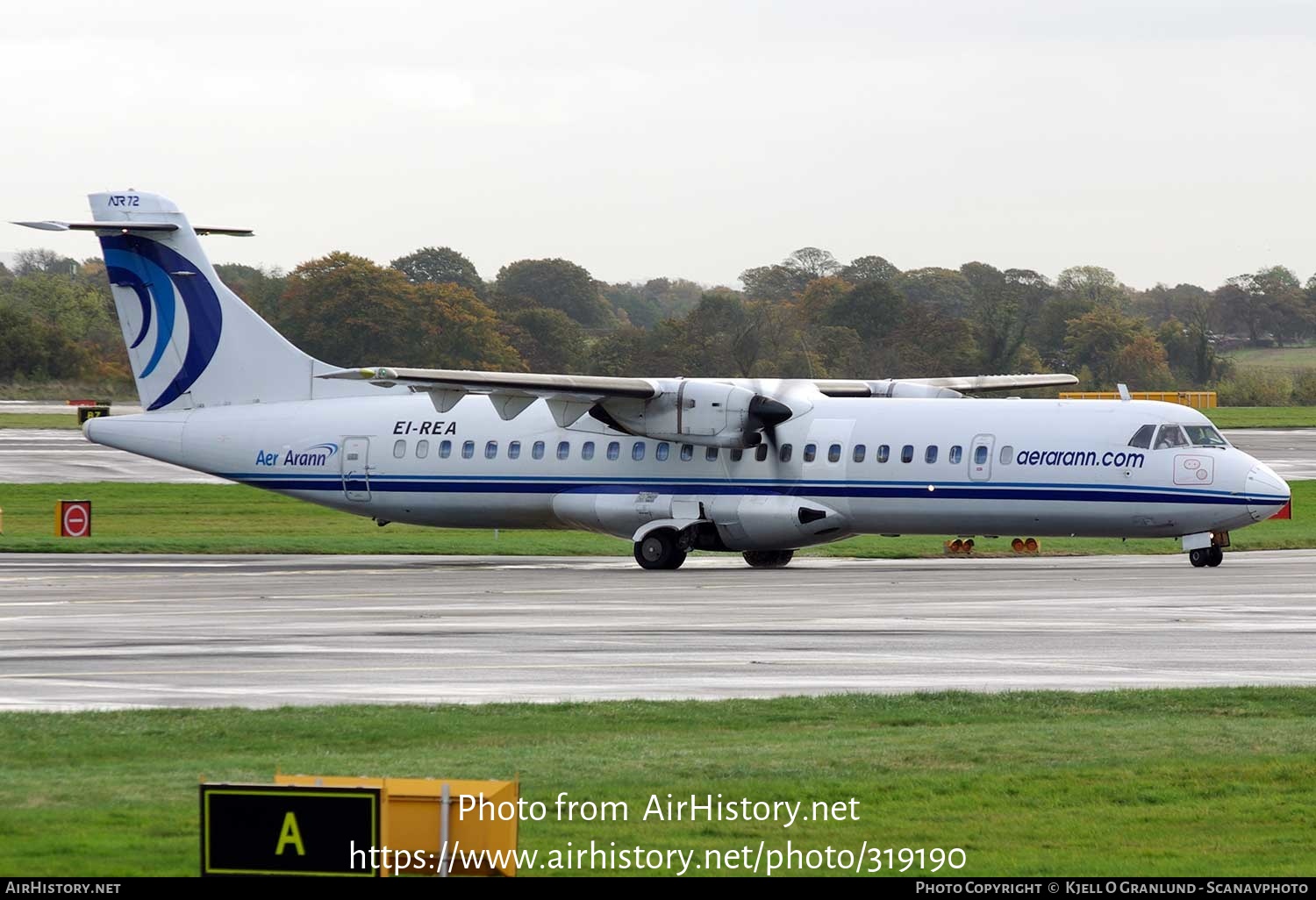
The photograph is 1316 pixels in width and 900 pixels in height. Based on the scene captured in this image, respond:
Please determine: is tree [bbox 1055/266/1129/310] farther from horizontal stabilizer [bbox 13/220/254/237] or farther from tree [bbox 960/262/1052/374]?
horizontal stabilizer [bbox 13/220/254/237]

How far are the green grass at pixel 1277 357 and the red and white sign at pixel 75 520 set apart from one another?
10380 cm

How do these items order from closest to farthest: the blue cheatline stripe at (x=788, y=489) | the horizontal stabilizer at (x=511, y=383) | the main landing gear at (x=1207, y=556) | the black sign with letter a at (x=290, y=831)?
the black sign with letter a at (x=290, y=831) → the blue cheatline stripe at (x=788, y=489) → the horizontal stabilizer at (x=511, y=383) → the main landing gear at (x=1207, y=556)

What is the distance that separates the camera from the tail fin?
35125mm

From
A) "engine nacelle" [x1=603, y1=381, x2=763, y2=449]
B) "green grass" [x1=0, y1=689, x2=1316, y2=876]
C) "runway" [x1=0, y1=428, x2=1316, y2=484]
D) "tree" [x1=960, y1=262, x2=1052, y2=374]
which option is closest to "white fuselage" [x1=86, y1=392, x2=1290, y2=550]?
"engine nacelle" [x1=603, y1=381, x2=763, y2=449]

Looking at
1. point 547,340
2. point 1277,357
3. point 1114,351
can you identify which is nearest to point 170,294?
point 547,340

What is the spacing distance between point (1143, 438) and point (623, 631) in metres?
12.5

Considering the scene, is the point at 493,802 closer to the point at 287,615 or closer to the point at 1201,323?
the point at 287,615

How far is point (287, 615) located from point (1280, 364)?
121857 mm

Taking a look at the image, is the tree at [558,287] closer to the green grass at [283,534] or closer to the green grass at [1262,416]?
the green grass at [1262,416]

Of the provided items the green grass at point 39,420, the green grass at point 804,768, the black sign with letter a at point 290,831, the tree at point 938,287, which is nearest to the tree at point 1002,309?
the tree at point 938,287

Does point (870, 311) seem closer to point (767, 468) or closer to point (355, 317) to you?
point (355, 317)

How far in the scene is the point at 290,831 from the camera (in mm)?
7141

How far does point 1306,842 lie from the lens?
9.77 meters

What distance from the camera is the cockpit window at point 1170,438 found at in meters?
29.9
